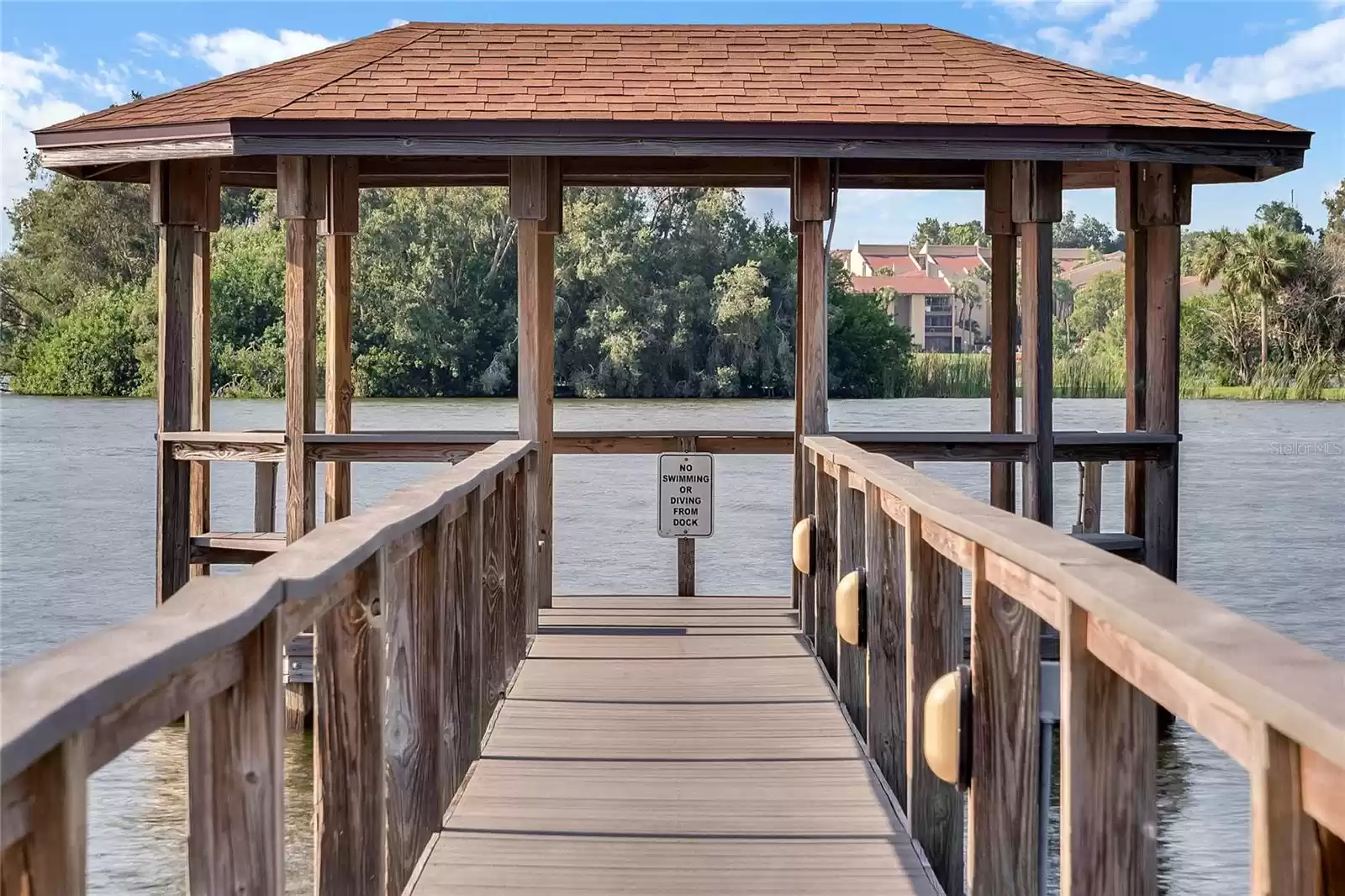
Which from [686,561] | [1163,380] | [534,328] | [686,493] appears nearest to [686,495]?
[686,493]

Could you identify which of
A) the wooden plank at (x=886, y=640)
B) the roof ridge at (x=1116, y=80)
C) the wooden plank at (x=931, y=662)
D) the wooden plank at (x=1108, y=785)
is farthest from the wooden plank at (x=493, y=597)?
the roof ridge at (x=1116, y=80)

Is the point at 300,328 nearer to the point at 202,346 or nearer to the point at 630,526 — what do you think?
the point at 202,346

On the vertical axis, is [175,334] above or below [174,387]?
above

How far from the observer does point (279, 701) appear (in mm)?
2469

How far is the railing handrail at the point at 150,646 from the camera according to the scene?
5.21 feet

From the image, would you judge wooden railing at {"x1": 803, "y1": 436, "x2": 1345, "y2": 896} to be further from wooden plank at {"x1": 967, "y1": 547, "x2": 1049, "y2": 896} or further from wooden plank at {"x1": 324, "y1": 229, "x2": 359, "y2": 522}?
wooden plank at {"x1": 324, "y1": 229, "x2": 359, "y2": 522}

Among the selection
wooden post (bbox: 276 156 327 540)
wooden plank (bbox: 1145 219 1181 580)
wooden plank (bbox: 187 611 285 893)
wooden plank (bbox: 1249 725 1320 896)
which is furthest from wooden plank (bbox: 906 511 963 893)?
wooden post (bbox: 276 156 327 540)

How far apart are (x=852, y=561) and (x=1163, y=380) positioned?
12.0ft

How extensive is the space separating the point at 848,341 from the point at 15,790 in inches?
1574

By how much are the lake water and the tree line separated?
983mm

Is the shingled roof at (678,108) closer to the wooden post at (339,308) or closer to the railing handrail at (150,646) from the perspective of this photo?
the wooden post at (339,308)

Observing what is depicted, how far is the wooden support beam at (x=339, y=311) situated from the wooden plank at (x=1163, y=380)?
187 inches

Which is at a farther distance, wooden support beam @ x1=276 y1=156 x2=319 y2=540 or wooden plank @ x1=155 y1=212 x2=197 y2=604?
wooden plank @ x1=155 y1=212 x2=197 y2=604

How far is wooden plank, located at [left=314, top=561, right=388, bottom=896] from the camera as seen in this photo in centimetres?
317
